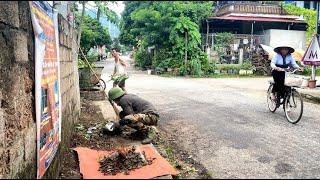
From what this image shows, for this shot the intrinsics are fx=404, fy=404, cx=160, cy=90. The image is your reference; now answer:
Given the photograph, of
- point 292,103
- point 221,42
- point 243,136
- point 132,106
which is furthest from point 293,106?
point 221,42

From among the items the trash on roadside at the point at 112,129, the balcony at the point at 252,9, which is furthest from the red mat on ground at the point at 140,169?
the balcony at the point at 252,9

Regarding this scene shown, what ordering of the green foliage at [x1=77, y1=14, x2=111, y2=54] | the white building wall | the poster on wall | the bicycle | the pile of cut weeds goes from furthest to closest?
the white building wall
the green foliage at [x1=77, y1=14, x2=111, y2=54]
the bicycle
the pile of cut weeds
the poster on wall

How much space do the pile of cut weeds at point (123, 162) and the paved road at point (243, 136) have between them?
0.77 meters

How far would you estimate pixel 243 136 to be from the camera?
6805mm

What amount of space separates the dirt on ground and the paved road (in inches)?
7.3

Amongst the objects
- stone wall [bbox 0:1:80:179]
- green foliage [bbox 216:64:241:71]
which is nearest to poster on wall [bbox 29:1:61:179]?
stone wall [bbox 0:1:80:179]

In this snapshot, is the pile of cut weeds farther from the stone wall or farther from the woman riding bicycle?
the woman riding bicycle

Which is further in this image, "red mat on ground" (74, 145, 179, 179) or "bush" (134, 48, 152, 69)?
"bush" (134, 48, 152, 69)

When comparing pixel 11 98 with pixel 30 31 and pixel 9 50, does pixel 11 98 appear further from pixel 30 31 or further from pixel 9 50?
pixel 30 31

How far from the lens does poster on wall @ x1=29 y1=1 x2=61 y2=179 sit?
120 inches

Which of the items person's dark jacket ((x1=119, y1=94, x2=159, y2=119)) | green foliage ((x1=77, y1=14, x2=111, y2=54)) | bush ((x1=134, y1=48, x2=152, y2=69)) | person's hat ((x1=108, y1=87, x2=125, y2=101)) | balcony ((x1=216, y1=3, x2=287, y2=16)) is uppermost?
green foliage ((x1=77, y1=14, x2=111, y2=54))

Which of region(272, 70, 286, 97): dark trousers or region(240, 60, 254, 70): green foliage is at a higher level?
region(240, 60, 254, 70): green foliage

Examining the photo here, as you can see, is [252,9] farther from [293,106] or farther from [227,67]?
[227,67]

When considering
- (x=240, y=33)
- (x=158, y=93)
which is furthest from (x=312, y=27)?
(x=158, y=93)
